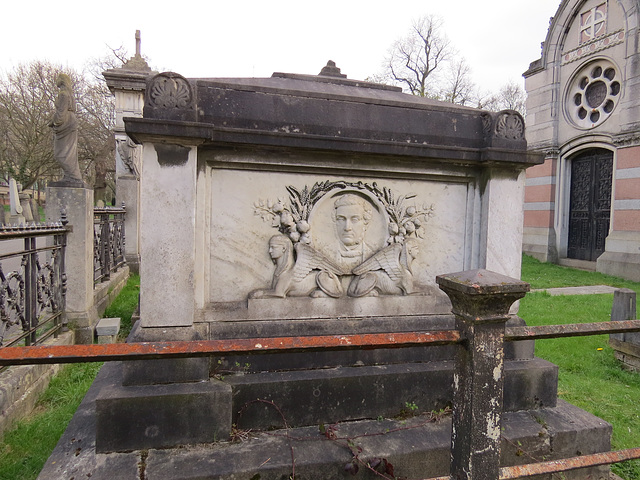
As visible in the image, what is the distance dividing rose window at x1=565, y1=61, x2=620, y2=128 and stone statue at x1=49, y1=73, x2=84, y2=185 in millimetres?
13454

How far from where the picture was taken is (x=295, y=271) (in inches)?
110

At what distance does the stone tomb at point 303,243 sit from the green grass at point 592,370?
872mm

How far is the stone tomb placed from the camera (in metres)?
2.46

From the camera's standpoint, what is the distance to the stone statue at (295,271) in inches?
110

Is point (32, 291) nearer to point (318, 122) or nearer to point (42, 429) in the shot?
point (42, 429)

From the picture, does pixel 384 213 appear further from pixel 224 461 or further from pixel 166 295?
pixel 224 461

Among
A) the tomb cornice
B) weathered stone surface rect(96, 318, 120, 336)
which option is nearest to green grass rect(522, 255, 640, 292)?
the tomb cornice

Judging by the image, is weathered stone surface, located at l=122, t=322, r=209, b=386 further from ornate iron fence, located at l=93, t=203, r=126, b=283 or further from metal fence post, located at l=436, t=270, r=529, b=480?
ornate iron fence, located at l=93, t=203, r=126, b=283

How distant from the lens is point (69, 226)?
16.4 feet

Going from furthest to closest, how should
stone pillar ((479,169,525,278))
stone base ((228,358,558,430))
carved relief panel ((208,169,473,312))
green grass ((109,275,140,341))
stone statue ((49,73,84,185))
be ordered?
stone statue ((49,73,84,185))
green grass ((109,275,140,341))
stone pillar ((479,169,525,278))
carved relief panel ((208,169,473,312))
stone base ((228,358,558,430))

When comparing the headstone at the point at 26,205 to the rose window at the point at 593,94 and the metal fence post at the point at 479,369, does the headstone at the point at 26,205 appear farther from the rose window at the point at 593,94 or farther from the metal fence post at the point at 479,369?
the metal fence post at the point at 479,369

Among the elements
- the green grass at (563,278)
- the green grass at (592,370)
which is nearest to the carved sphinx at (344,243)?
the green grass at (592,370)

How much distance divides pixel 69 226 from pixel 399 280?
410 centimetres

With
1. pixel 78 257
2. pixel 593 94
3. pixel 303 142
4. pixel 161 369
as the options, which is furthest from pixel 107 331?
pixel 593 94
